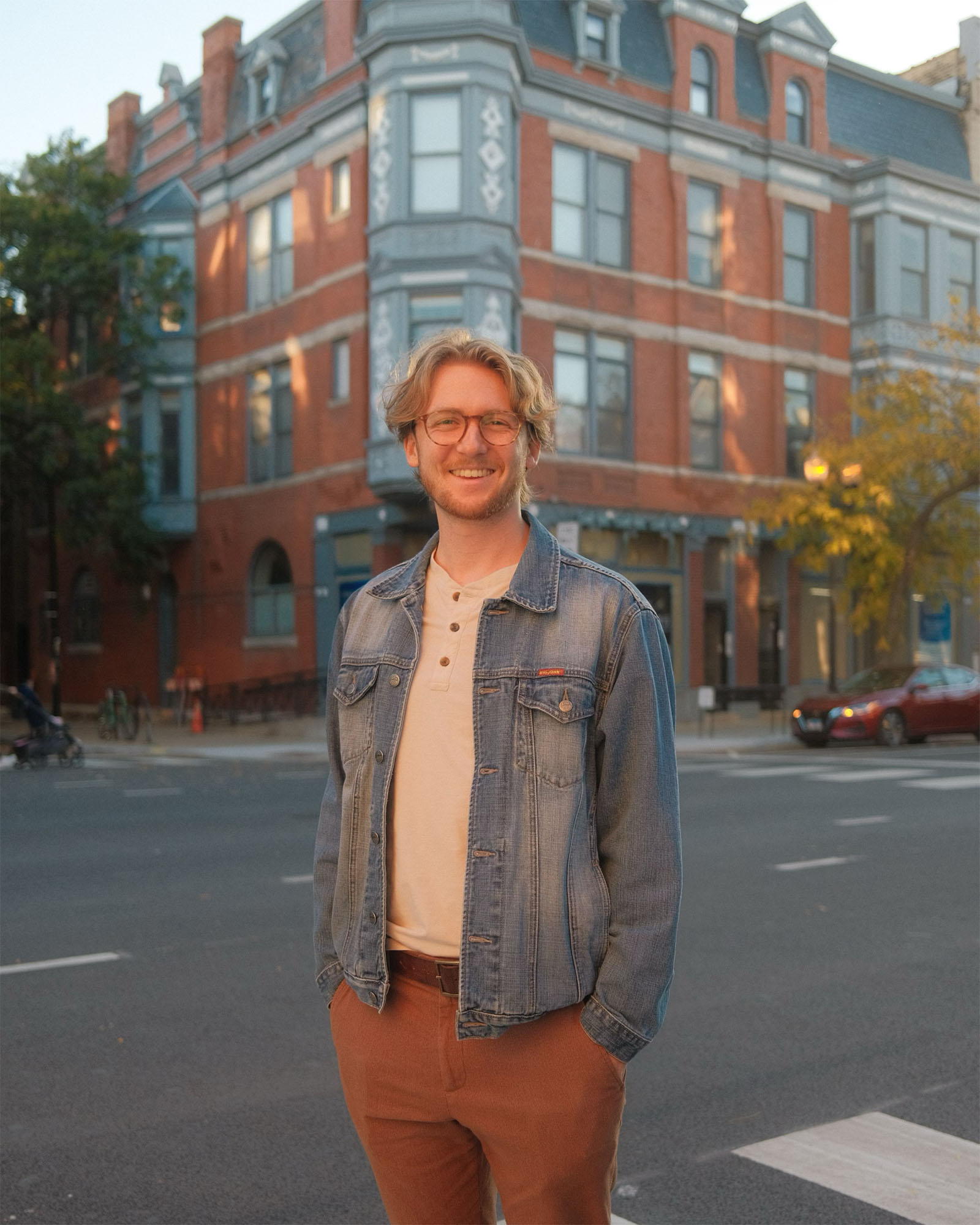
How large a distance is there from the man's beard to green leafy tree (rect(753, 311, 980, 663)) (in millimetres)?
22460

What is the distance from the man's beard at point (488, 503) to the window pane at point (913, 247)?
1286 inches

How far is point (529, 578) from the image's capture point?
2.53m

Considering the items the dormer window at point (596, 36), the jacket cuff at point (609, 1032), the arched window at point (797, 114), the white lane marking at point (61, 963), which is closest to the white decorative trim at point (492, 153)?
the dormer window at point (596, 36)

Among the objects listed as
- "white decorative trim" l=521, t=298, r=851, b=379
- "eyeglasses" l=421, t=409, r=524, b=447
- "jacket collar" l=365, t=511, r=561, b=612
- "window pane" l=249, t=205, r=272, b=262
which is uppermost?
"window pane" l=249, t=205, r=272, b=262

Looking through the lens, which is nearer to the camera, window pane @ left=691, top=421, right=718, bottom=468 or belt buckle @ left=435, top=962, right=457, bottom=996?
belt buckle @ left=435, top=962, right=457, bottom=996

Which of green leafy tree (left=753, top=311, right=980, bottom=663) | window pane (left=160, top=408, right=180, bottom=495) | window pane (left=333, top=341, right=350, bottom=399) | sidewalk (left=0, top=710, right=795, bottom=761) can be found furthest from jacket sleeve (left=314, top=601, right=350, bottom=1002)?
window pane (left=160, top=408, right=180, bottom=495)

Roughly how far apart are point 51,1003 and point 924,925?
195 inches

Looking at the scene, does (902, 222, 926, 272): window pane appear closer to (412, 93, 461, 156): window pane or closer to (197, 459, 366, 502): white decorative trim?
(412, 93, 461, 156): window pane

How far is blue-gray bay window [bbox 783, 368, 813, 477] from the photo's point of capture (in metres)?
31.5

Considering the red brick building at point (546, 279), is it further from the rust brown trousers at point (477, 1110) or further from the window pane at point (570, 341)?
the rust brown trousers at point (477, 1110)

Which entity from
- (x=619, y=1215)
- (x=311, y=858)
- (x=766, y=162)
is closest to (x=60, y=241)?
(x=766, y=162)

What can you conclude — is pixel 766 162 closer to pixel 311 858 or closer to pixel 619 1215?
pixel 311 858

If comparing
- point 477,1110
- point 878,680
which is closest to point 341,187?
point 878,680

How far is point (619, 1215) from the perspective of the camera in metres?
3.99
